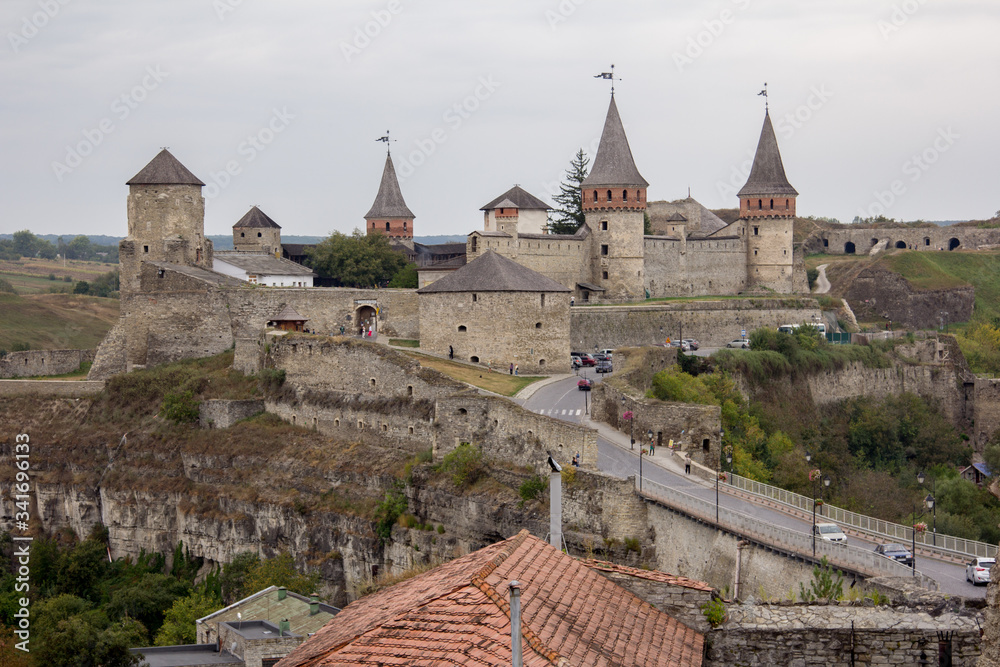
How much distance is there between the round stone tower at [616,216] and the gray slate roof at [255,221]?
2246cm

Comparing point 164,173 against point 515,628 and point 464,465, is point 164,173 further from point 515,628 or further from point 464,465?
point 515,628

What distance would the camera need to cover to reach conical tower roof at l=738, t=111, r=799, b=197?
261 ft

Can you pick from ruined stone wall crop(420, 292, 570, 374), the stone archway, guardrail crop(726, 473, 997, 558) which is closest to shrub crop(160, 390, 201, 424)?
the stone archway

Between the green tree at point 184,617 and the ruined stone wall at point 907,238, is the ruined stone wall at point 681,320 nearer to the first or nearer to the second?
the green tree at point 184,617

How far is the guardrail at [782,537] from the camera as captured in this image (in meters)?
25.5

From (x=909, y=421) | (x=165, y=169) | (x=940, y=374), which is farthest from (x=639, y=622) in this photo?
(x=940, y=374)

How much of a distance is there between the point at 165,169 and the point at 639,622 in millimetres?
47127

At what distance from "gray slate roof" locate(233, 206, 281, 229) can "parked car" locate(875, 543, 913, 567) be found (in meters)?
58.7

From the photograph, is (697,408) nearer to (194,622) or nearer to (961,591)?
(961,591)

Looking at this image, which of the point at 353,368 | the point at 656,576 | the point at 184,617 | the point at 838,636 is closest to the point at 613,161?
the point at 353,368

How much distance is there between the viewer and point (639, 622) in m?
15.1

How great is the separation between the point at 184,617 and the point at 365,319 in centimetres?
2147

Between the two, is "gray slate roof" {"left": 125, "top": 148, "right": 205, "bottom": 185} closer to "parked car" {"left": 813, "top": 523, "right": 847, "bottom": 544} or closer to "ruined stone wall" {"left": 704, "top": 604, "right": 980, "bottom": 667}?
"parked car" {"left": 813, "top": 523, "right": 847, "bottom": 544}

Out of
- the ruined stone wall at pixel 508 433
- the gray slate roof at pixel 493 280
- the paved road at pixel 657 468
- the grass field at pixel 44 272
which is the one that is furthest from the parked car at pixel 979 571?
the grass field at pixel 44 272
